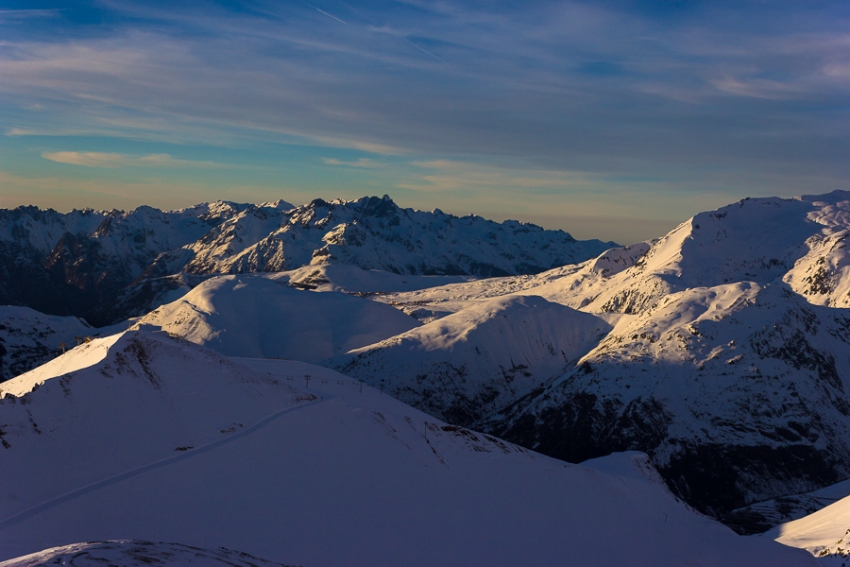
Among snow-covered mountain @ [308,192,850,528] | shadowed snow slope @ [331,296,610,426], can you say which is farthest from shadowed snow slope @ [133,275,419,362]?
snow-covered mountain @ [308,192,850,528]

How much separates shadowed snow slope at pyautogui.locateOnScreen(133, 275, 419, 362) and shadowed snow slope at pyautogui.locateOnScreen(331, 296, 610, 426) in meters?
A: 17.8

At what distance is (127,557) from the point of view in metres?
14.1

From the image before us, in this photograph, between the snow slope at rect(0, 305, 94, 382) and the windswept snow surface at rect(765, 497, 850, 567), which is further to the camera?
the snow slope at rect(0, 305, 94, 382)

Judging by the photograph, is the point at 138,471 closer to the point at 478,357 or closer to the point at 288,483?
the point at 288,483

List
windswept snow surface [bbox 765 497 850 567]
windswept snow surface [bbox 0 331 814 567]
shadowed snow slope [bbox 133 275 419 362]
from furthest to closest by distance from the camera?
shadowed snow slope [bbox 133 275 419 362] < windswept snow surface [bbox 765 497 850 567] < windswept snow surface [bbox 0 331 814 567]

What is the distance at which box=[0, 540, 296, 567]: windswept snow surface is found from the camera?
13.3m

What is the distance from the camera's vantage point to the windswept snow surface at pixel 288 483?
2572 centimetres

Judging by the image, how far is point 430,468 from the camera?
38188mm

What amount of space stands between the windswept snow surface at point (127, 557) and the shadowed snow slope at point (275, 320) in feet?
358

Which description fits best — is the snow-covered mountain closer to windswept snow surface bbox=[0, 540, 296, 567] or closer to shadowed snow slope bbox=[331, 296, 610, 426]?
shadowed snow slope bbox=[331, 296, 610, 426]

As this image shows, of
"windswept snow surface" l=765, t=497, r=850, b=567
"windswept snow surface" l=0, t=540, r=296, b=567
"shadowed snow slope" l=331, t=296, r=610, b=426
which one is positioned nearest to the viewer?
"windswept snow surface" l=0, t=540, r=296, b=567

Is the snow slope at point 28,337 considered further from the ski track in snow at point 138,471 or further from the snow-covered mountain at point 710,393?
the ski track in snow at point 138,471

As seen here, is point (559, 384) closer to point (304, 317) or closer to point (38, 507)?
point (304, 317)

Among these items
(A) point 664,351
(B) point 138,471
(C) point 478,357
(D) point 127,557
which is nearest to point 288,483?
(B) point 138,471
